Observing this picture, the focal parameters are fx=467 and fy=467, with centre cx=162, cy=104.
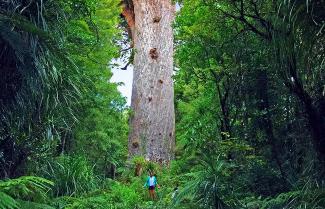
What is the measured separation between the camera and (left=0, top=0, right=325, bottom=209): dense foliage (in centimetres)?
430

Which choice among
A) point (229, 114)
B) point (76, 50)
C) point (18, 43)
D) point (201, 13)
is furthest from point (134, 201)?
point (18, 43)

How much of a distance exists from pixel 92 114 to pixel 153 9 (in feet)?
10.4

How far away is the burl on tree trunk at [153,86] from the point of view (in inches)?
422

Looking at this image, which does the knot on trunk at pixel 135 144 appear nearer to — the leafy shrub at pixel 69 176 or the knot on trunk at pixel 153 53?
the knot on trunk at pixel 153 53

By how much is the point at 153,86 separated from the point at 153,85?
26mm

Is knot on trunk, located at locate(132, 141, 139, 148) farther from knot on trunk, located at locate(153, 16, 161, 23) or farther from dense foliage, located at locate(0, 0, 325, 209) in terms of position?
knot on trunk, located at locate(153, 16, 161, 23)

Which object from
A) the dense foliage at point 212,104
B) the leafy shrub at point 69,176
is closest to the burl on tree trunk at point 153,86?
the dense foliage at point 212,104

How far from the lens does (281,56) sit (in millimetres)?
4371

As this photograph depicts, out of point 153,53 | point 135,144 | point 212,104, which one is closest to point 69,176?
point 212,104

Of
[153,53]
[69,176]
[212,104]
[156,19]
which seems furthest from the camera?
[156,19]

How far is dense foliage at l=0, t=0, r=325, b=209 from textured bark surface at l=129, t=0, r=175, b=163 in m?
2.10

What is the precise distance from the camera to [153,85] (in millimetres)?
11320

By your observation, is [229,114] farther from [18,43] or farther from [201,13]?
[18,43]

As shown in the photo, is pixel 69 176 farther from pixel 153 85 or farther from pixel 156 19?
pixel 156 19
